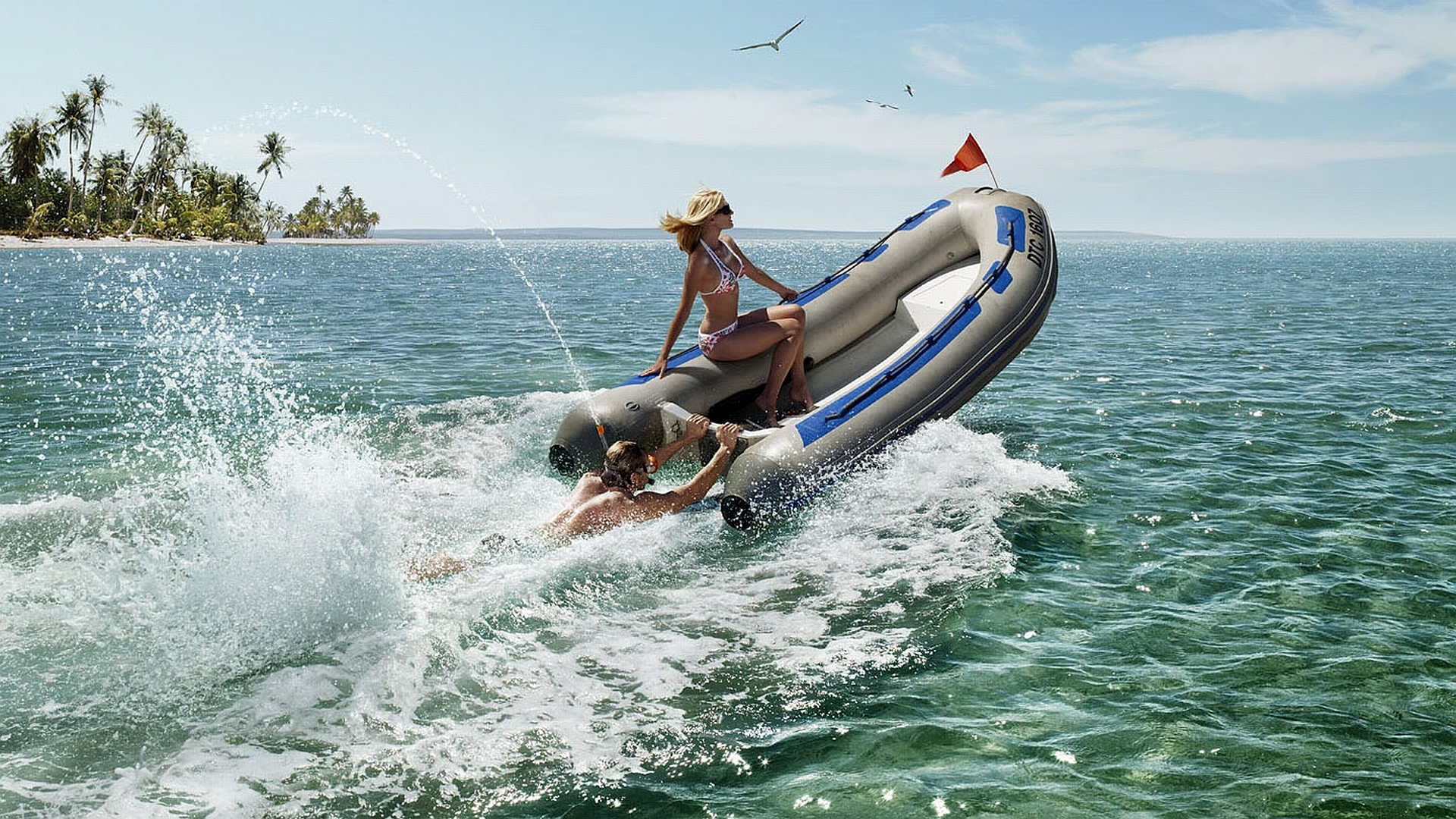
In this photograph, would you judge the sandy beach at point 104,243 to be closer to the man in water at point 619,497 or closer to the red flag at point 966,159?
the red flag at point 966,159

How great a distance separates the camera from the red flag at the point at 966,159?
31.8 feet

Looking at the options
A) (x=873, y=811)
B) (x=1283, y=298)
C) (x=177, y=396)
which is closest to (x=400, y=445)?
(x=177, y=396)

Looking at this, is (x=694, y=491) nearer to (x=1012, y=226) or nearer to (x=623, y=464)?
(x=623, y=464)

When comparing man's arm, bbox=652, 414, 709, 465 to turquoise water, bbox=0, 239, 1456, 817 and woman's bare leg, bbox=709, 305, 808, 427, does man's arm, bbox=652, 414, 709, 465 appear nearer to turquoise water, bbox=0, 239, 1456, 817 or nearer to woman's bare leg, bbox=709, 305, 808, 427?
turquoise water, bbox=0, 239, 1456, 817

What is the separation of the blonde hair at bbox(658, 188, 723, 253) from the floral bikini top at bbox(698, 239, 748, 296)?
0.27 ft

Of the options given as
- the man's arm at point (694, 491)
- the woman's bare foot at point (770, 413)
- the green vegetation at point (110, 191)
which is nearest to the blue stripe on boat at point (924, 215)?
the woman's bare foot at point (770, 413)

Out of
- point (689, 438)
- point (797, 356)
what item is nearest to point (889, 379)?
point (797, 356)

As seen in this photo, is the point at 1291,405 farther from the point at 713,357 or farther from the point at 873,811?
the point at 873,811

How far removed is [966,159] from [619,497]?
564 cm

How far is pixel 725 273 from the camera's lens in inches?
277

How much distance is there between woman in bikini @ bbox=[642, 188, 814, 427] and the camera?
6891 millimetres

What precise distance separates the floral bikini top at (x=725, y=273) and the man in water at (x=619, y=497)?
1.55 meters

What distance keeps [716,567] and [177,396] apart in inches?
340

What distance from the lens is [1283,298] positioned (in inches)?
1144
